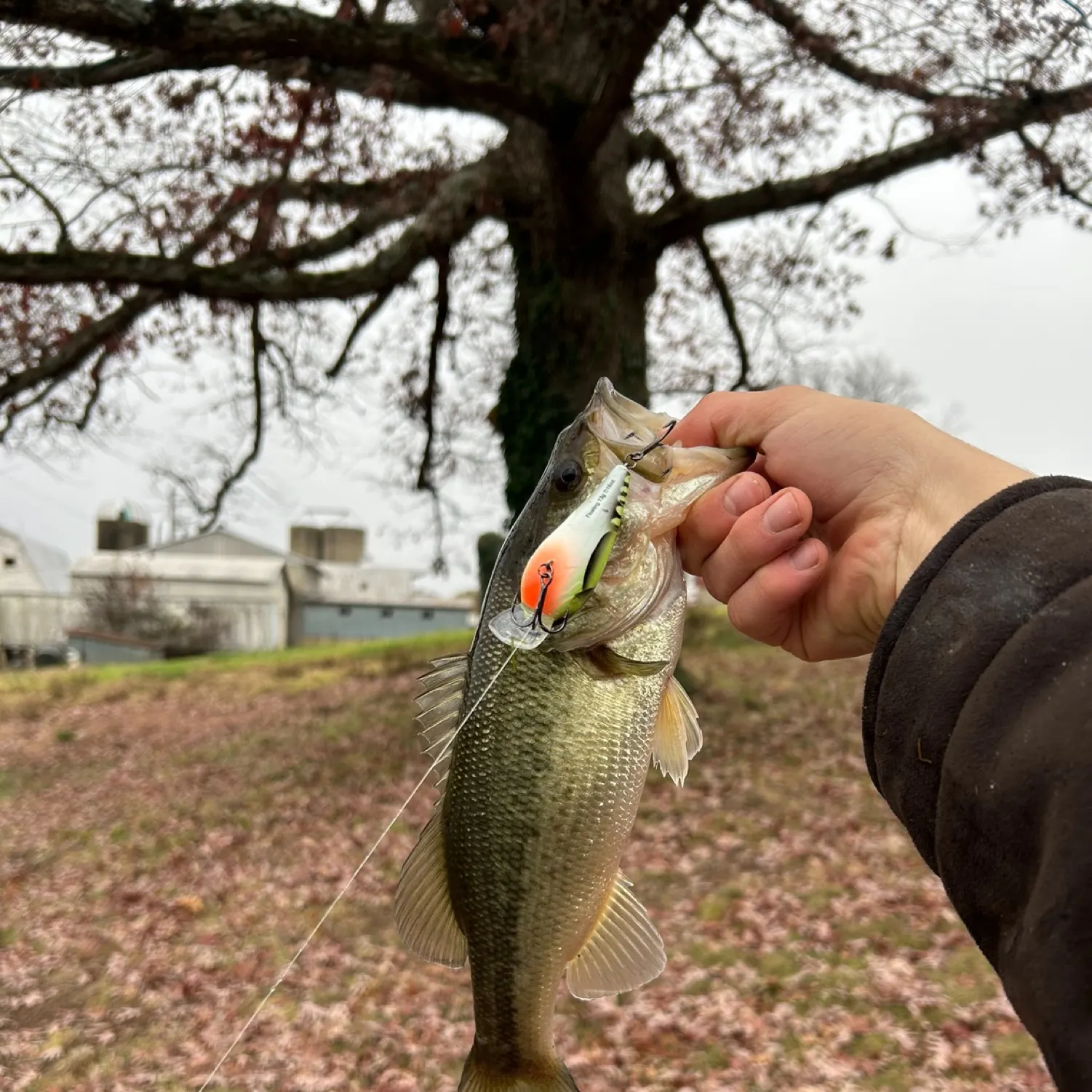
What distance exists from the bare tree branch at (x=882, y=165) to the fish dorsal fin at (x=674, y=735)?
7.35 metres

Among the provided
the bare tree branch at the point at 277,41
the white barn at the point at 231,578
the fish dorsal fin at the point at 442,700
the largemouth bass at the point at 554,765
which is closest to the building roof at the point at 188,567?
the white barn at the point at 231,578

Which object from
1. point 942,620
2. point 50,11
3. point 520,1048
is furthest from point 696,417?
point 50,11

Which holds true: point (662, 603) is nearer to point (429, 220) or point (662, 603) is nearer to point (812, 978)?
point (812, 978)

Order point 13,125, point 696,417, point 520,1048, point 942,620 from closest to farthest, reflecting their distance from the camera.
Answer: point 942,620, point 520,1048, point 696,417, point 13,125

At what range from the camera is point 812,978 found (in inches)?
201

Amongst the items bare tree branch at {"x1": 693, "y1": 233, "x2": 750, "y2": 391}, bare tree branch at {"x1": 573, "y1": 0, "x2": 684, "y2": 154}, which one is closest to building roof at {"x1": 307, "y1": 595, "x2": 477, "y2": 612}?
bare tree branch at {"x1": 693, "y1": 233, "x2": 750, "y2": 391}

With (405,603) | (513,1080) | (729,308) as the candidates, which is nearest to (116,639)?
(405,603)

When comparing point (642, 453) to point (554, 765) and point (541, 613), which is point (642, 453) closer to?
point (541, 613)

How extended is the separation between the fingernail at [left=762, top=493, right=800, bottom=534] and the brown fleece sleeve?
0.43 m

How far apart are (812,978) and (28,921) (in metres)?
6.25

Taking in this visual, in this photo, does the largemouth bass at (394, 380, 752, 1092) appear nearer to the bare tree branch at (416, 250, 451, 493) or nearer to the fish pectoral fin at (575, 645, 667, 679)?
the fish pectoral fin at (575, 645, 667, 679)

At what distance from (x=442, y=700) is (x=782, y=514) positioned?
33.9 inches

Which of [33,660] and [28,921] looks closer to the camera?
[28,921]

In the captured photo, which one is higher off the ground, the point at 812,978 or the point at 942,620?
the point at 942,620
